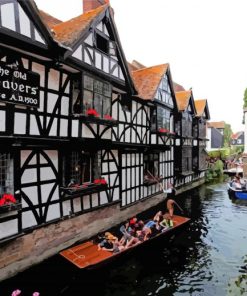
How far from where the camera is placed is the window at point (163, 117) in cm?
1906

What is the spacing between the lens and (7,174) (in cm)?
884

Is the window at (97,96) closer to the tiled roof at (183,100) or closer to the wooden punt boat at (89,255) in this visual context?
the wooden punt boat at (89,255)

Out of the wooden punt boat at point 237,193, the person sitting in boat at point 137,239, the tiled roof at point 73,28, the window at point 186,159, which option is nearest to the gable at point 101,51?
the tiled roof at point 73,28

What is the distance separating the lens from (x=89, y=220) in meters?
12.5

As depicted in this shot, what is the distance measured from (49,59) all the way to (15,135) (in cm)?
324

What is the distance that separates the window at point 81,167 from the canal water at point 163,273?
11.3 feet

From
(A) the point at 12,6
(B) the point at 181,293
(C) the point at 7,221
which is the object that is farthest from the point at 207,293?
(A) the point at 12,6

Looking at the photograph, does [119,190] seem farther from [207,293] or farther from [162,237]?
[207,293]

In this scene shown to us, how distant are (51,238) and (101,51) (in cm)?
880

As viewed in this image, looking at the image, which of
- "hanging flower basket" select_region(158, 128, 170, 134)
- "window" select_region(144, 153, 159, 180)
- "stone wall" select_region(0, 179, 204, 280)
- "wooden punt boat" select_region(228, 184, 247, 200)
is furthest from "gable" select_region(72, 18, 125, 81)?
"wooden punt boat" select_region(228, 184, 247, 200)

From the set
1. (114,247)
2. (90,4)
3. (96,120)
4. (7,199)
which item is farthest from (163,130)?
(7,199)

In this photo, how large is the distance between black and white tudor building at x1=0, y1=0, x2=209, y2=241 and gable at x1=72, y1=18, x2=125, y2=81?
0.05 m

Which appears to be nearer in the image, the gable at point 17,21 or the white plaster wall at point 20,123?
the gable at point 17,21

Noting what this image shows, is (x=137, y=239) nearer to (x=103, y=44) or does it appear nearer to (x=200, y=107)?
(x=103, y=44)
